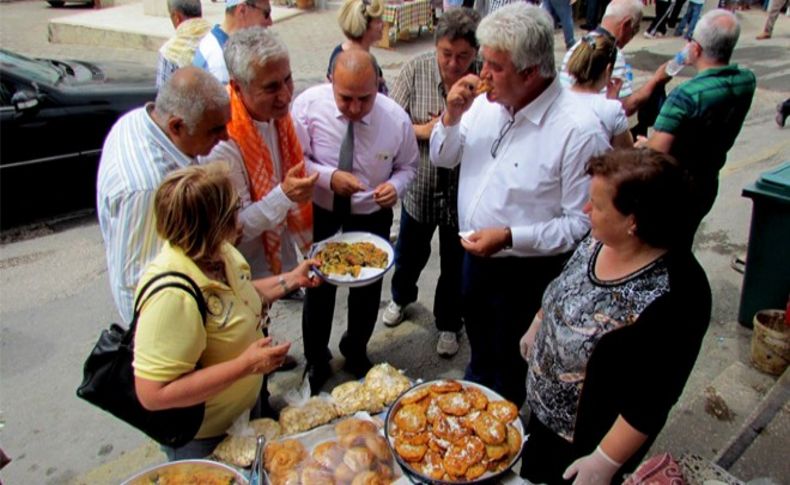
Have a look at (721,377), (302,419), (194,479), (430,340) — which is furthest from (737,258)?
(194,479)

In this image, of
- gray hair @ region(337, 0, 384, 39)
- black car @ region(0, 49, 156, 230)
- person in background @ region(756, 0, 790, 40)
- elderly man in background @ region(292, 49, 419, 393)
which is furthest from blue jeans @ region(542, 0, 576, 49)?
elderly man in background @ region(292, 49, 419, 393)

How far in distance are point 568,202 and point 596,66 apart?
1.33 m

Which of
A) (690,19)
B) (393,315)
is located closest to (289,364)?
(393,315)

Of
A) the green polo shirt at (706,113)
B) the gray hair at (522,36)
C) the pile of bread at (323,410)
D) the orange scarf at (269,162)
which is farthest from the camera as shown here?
the green polo shirt at (706,113)

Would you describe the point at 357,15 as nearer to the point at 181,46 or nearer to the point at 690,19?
the point at 181,46

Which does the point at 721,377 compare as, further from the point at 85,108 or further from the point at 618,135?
the point at 85,108

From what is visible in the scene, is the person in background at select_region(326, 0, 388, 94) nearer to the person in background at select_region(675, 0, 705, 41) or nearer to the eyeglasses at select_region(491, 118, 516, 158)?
the eyeglasses at select_region(491, 118, 516, 158)

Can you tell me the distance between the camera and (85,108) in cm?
550

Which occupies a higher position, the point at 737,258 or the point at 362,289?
the point at 362,289

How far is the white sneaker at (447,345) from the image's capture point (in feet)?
13.1

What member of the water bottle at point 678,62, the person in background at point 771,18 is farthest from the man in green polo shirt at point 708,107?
the person in background at point 771,18

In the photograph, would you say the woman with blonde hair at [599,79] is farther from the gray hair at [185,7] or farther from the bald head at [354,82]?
the gray hair at [185,7]

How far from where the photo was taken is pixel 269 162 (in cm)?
282

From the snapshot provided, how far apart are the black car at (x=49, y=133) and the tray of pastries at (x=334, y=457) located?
14.9 ft
